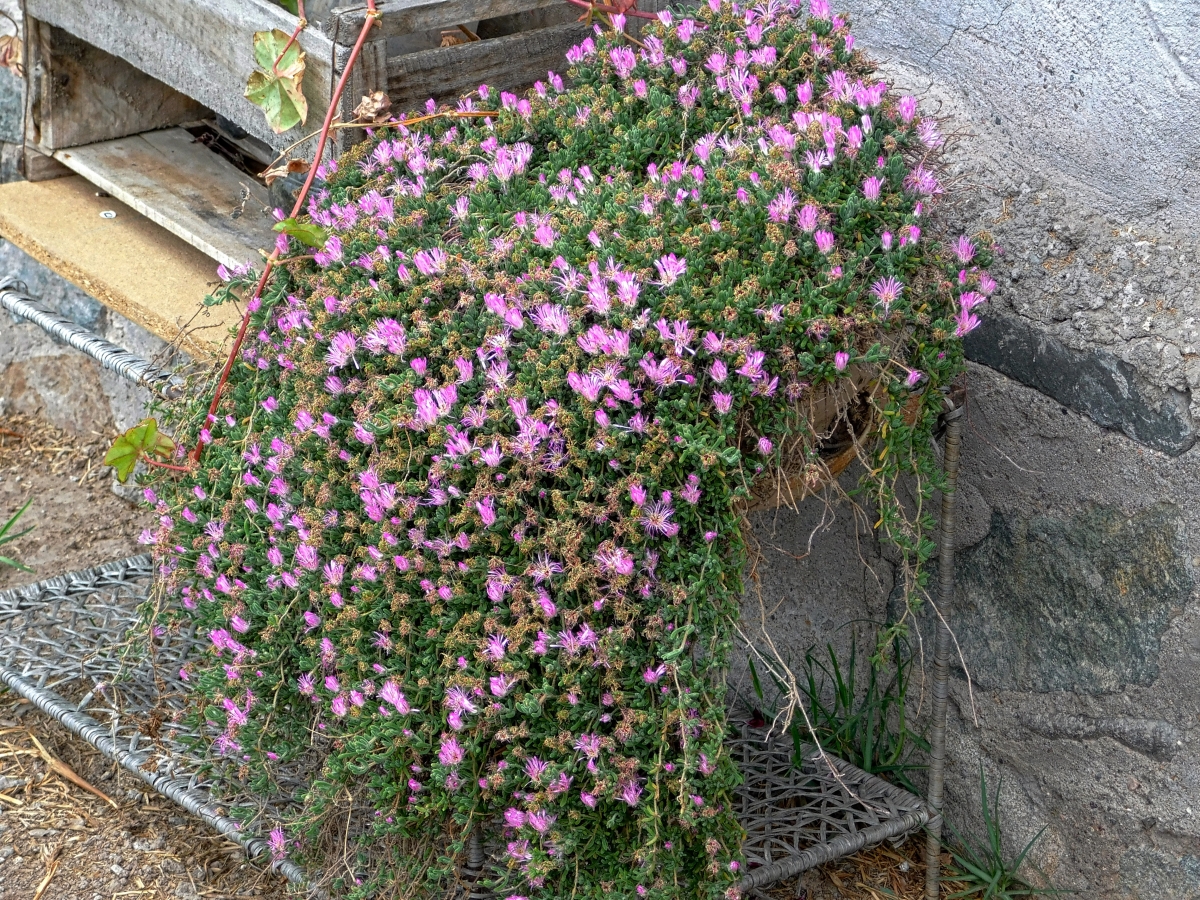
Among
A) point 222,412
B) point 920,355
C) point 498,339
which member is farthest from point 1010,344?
point 222,412

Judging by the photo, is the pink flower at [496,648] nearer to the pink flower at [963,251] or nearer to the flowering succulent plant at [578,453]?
the flowering succulent plant at [578,453]

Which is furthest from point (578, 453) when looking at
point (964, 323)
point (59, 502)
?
point (59, 502)

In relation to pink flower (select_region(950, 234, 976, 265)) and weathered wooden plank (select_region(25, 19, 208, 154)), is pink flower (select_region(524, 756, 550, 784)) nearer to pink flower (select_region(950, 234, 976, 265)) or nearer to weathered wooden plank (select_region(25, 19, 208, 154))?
pink flower (select_region(950, 234, 976, 265))

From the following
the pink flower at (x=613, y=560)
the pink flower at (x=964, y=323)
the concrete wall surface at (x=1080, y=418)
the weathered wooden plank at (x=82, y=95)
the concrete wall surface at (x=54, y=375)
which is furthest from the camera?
the concrete wall surface at (x=54, y=375)

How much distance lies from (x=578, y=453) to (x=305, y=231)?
0.63 m

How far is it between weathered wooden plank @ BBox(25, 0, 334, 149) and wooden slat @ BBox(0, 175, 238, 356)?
0.39 metres

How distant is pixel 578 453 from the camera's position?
138cm

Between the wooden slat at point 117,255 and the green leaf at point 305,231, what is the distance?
0.53 meters

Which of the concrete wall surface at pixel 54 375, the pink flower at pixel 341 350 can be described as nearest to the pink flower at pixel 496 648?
the pink flower at pixel 341 350

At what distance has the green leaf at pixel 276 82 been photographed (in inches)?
76.1

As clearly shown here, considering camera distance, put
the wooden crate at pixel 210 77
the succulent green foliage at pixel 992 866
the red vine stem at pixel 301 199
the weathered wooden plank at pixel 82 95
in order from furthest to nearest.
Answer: the weathered wooden plank at pixel 82 95 < the succulent green foliage at pixel 992 866 < the wooden crate at pixel 210 77 < the red vine stem at pixel 301 199

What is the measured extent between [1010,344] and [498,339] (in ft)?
2.84

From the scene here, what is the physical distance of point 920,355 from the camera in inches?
58.1

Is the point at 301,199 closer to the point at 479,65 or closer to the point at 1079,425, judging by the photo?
the point at 479,65
